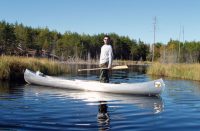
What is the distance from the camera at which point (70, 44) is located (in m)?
98.1

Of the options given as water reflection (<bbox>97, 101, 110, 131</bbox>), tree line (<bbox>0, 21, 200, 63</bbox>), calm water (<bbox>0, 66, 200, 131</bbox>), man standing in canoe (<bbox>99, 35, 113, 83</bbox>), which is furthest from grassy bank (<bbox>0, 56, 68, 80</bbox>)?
tree line (<bbox>0, 21, 200, 63</bbox>)

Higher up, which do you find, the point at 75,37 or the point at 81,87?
the point at 75,37

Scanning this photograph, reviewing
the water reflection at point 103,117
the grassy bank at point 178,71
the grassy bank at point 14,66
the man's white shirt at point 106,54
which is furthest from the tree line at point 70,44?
the water reflection at point 103,117

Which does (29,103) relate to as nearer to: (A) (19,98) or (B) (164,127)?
(A) (19,98)

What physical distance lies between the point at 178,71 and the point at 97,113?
24.9m

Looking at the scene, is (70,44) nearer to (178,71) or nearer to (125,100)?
(178,71)

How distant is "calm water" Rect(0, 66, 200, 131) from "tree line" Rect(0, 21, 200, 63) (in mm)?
45100

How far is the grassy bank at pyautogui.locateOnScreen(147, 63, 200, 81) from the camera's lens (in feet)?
107

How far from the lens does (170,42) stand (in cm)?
12250

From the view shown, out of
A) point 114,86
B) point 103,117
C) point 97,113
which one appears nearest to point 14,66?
point 114,86

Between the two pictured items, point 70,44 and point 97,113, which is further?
point 70,44

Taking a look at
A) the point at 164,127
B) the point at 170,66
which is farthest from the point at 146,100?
the point at 170,66

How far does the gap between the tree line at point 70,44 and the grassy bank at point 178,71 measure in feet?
68.8

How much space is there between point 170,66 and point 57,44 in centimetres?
6141
